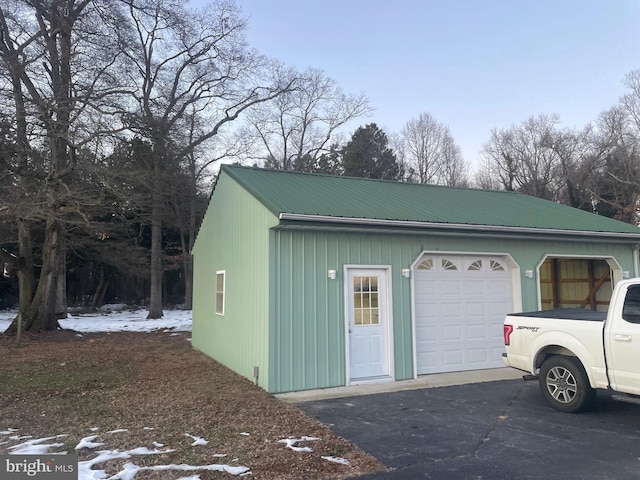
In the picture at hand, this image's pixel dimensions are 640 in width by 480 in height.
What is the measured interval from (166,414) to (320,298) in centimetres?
286

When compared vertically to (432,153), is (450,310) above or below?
below

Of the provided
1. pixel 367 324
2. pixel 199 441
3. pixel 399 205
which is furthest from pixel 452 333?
pixel 199 441

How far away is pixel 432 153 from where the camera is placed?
117 ft

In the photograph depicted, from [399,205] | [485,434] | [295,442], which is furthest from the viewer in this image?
[399,205]

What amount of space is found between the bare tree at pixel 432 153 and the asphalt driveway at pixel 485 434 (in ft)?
95.4

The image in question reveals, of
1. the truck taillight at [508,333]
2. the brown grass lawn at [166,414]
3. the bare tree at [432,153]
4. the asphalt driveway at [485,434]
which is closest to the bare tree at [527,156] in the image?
the bare tree at [432,153]

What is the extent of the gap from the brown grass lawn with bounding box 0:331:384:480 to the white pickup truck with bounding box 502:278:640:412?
121 inches

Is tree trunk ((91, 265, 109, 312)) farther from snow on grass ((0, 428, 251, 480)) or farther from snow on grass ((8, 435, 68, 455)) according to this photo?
snow on grass ((8, 435, 68, 455))

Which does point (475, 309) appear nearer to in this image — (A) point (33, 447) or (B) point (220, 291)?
(B) point (220, 291)

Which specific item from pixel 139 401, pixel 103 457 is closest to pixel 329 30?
pixel 139 401

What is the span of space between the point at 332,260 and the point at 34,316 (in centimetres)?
1220

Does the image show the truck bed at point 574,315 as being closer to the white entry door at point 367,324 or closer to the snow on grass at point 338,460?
the white entry door at point 367,324

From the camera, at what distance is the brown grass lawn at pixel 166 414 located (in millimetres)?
4367

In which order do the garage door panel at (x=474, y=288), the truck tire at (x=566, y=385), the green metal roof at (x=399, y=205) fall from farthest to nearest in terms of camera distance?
1. the garage door panel at (x=474, y=288)
2. the green metal roof at (x=399, y=205)
3. the truck tire at (x=566, y=385)
